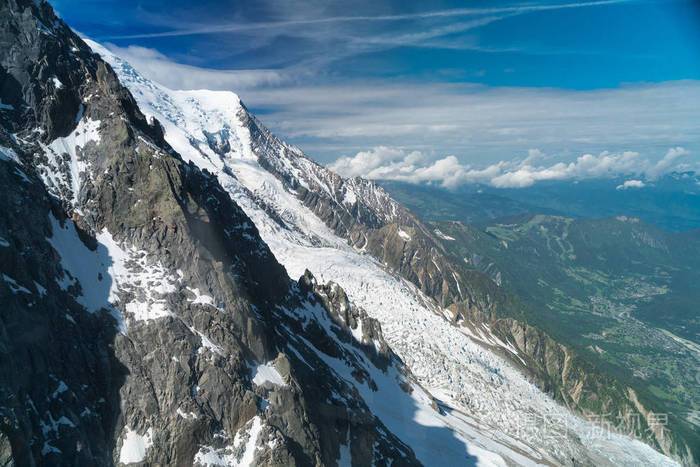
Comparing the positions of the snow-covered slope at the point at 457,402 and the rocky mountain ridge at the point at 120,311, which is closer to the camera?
the rocky mountain ridge at the point at 120,311

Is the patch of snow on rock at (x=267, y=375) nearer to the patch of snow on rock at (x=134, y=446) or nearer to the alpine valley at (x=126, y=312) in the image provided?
the alpine valley at (x=126, y=312)

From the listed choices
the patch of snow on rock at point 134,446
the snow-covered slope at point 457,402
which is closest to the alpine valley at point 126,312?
the patch of snow on rock at point 134,446

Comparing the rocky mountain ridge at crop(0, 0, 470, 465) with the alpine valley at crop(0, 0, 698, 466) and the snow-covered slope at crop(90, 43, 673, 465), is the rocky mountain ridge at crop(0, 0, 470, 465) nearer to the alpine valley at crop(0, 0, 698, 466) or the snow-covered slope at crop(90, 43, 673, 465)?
the alpine valley at crop(0, 0, 698, 466)

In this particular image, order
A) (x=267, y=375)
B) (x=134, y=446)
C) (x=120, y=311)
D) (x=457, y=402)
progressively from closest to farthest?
1. (x=134, y=446)
2. (x=120, y=311)
3. (x=267, y=375)
4. (x=457, y=402)

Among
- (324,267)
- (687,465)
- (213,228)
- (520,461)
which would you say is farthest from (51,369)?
(687,465)

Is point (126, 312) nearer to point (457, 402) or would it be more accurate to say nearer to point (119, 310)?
point (119, 310)

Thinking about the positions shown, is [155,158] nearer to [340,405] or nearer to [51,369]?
[51,369]

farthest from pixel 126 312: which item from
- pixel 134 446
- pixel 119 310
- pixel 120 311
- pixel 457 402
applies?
pixel 457 402

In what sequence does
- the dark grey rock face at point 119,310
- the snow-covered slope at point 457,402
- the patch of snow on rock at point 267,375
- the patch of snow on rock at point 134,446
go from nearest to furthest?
the dark grey rock face at point 119,310, the patch of snow on rock at point 134,446, the patch of snow on rock at point 267,375, the snow-covered slope at point 457,402
